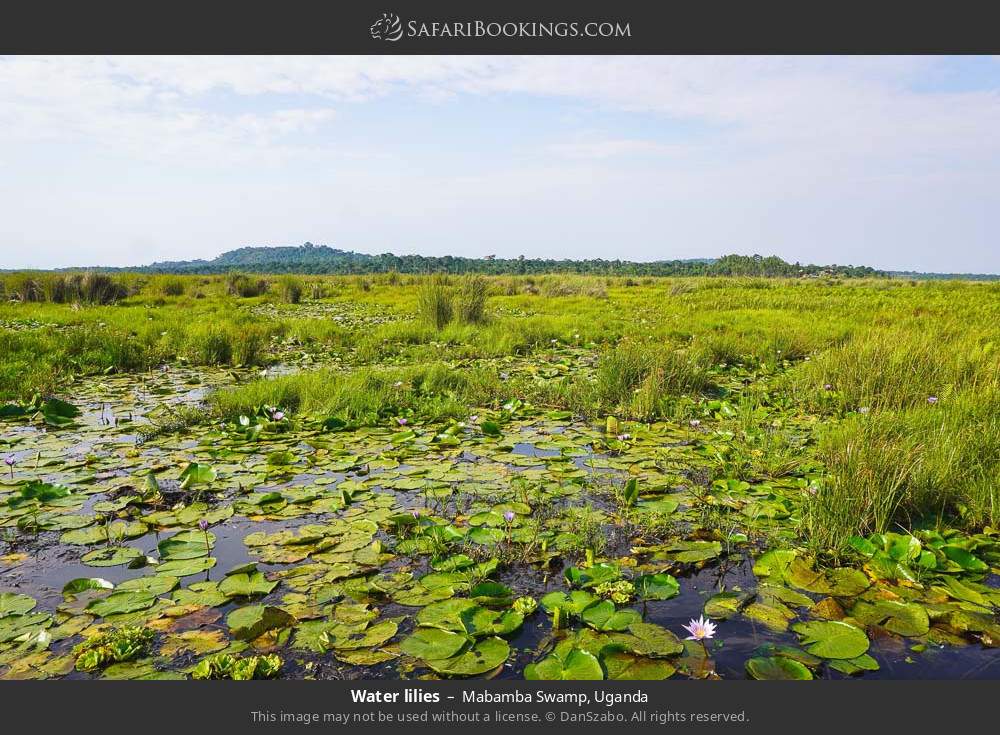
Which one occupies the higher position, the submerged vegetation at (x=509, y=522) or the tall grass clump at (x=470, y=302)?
the tall grass clump at (x=470, y=302)

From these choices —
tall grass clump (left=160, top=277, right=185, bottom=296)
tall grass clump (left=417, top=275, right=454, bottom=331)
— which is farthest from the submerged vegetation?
tall grass clump (left=160, top=277, right=185, bottom=296)

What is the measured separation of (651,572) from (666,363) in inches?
165

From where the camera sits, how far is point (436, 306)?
11469 mm

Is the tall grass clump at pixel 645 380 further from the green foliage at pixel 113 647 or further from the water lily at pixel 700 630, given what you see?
the green foliage at pixel 113 647

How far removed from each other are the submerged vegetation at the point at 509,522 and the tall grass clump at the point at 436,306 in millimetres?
4560

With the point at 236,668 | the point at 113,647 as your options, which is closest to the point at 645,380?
the point at 236,668

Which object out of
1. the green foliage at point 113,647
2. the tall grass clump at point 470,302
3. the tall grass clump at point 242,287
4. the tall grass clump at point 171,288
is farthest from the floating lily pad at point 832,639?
the tall grass clump at point 171,288

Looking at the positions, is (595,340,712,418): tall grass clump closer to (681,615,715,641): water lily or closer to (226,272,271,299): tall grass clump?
→ (681,615,715,641): water lily

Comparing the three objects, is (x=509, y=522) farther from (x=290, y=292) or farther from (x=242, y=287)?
(x=242, y=287)

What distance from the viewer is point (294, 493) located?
3760mm

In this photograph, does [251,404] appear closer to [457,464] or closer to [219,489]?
[219,489]
